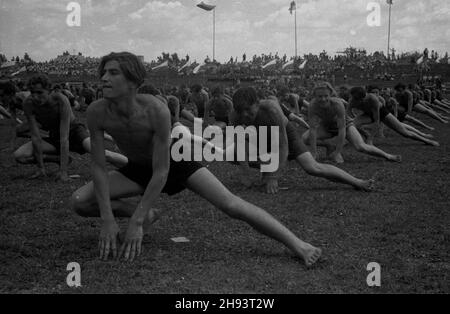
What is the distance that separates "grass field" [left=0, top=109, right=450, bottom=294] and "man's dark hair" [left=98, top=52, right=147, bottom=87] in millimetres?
1554

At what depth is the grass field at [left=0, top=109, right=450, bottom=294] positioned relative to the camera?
12.8 ft

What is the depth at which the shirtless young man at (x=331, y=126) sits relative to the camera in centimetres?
977

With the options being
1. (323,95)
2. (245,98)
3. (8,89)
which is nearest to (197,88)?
(8,89)

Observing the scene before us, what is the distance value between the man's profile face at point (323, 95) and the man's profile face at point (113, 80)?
600 cm

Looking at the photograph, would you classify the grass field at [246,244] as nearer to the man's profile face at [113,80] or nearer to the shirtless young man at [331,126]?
the man's profile face at [113,80]

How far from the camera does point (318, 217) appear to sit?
6043 millimetres

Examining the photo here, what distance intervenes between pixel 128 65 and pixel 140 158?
87cm

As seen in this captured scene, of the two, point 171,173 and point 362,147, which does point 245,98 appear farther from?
point 362,147

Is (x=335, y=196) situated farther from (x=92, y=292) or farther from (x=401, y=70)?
(x=401, y=70)

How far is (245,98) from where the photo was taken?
22.4ft

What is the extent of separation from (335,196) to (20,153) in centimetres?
510

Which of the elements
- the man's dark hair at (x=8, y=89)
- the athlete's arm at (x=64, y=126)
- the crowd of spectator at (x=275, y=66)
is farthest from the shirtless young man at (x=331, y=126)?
the crowd of spectator at (x=275, y=66)

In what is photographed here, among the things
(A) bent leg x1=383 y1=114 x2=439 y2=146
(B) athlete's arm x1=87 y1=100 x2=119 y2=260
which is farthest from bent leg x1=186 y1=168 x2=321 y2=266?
(A) bent leg x1=383 y1=114 x2=439 y2=146

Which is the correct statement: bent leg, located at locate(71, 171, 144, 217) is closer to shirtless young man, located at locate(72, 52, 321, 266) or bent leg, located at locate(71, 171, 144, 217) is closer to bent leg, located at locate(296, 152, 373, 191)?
shirtless young man, located at locate(72, 52, 321, 266)
